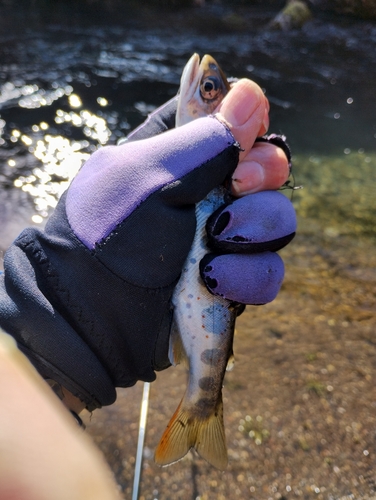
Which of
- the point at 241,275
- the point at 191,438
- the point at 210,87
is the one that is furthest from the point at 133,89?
the point at 191,438

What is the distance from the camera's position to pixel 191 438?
2.00 metres

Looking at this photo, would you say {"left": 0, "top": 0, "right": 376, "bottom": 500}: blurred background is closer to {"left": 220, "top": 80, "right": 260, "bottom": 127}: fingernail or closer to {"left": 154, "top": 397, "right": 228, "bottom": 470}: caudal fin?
{"left": 154, "top": 397, "right": 228, "bottom": 470}: caudal fin

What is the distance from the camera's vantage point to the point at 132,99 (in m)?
7.23

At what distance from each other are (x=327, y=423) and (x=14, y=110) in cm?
582

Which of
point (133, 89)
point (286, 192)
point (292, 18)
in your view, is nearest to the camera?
point (286, 192)

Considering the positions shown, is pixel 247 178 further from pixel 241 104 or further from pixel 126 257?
pixel 126 257

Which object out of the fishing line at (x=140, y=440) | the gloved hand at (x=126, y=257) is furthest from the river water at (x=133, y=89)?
the gloved hand at (x=126, y=257)

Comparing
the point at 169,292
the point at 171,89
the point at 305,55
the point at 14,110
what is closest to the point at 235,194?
the point at 169,292

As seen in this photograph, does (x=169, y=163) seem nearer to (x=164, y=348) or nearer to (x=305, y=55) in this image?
(x=164, y=348)

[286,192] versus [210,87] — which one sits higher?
[210,87]

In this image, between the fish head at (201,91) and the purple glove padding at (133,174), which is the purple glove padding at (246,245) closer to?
the purple glove padding at (133,174)

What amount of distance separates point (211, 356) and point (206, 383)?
122mm

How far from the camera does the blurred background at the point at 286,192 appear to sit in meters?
2.64

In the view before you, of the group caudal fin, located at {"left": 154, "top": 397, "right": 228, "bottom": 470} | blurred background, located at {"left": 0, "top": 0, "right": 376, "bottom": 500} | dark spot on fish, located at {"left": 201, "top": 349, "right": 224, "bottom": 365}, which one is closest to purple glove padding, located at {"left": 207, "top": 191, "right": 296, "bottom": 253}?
dark spot on fish, located at {"left": 201, "top": 349, "right": 224, "bottom": 365}
